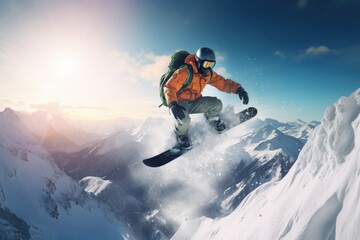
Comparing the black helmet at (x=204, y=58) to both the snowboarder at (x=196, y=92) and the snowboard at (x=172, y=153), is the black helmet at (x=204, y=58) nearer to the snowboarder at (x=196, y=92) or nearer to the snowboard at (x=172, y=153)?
the snowboarder at (x=196, y=92)

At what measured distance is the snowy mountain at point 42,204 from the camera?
4146 inches

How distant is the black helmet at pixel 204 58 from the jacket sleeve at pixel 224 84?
6.09 feet

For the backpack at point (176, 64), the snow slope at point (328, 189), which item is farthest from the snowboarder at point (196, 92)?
the snow slope at point (328, 189)

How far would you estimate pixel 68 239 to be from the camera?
11425 cm

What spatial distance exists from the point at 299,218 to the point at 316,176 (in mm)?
2563

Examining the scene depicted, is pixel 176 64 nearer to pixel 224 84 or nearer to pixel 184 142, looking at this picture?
pixel 224 84

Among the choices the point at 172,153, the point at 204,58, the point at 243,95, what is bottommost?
the point at 172,153

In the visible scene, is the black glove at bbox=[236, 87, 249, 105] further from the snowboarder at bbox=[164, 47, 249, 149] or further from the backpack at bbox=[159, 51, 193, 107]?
the backpack at bbox=[159, 51, 193, 107]

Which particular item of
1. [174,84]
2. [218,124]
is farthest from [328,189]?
[174,84]

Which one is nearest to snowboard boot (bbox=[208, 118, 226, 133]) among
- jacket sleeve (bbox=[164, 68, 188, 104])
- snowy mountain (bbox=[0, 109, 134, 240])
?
jacket sleeve (bbox=[164, 68, 188, 104])

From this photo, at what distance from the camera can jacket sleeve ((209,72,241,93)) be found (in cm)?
1268

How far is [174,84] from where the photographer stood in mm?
10539

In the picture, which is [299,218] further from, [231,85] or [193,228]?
[193,228]

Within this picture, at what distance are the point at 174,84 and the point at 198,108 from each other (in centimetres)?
229
